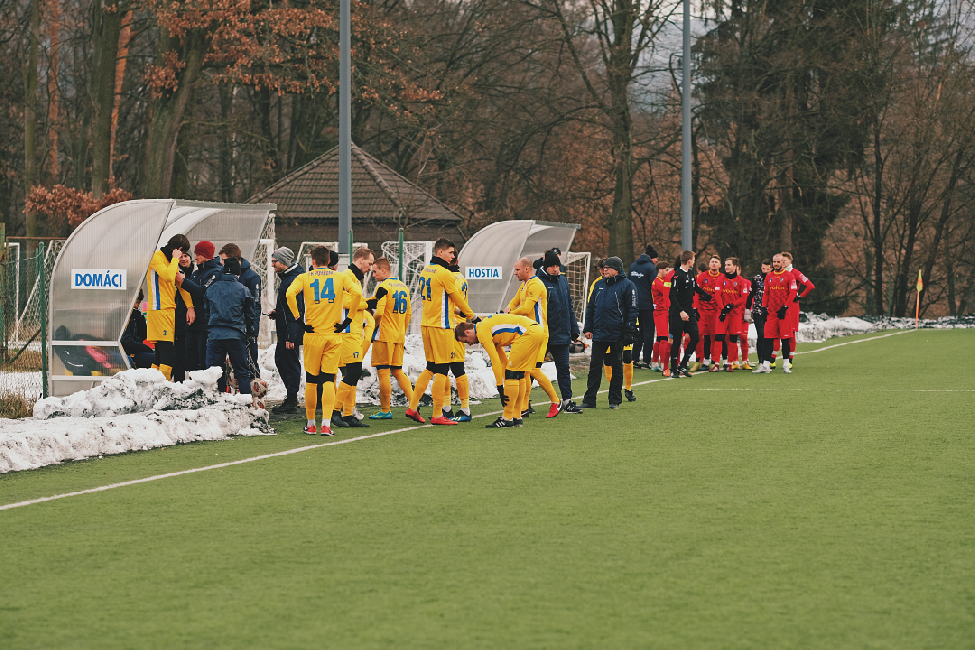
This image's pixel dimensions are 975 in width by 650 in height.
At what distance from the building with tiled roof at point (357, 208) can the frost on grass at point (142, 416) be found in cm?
1697

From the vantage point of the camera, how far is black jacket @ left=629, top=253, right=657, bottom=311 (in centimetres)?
1917

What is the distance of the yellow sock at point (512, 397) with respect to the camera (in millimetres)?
12930

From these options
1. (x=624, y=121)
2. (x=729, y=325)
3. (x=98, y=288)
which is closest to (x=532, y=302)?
(x=98, y=288)

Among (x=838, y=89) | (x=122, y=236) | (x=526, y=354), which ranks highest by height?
(x=838, y=89)

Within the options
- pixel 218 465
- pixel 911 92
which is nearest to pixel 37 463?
pixel 218 465

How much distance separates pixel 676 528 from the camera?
755 cm

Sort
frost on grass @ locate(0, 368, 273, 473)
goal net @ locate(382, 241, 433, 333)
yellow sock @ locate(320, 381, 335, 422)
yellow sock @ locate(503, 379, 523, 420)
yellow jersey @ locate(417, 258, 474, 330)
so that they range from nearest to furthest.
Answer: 1. frost on grass @ locate(0, 368, 273, 473)
2. yellow sock @ locate(320, 381, 335, 422)
3. yellow sock @ locate(503, 379, 523, 420)
4. yellow jersey @ locate(417, 258, 474, 330)
5. goal net @ locate(382, 241, 433, 333)

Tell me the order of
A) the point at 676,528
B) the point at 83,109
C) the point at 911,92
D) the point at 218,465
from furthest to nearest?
the point at 911,92 < the point at 83,109 < the point at 218,465 < the point at 676,528

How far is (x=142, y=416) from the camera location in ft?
39.8

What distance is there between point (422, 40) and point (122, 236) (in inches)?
829

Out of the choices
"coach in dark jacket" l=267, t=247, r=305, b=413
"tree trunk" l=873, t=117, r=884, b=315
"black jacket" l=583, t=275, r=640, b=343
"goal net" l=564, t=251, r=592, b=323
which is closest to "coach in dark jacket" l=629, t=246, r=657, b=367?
"black jacket" l=583, t=275, r=640, b=343

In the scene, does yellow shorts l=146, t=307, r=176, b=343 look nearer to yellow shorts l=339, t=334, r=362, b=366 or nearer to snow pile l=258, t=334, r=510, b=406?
snow pile l=258, t=334, r=510, b=406

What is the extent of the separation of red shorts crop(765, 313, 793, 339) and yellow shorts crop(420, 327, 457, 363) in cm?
888

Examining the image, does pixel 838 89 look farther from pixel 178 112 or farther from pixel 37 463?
pixel 37 463
